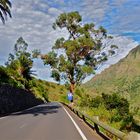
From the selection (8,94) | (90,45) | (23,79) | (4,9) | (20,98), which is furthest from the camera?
(23,79)

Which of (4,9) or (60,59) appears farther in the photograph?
(60,59)

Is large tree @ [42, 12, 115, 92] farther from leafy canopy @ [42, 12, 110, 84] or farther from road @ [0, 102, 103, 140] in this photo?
road @ [0, 102, 103, 140]

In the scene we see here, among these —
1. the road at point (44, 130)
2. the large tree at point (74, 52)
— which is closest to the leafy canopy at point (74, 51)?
the large tree at point (74, 52)

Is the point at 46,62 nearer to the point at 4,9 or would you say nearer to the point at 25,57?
the point at 4,9

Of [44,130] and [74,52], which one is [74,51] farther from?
[44,130]

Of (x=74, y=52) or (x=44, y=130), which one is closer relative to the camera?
(x=44, y=130)

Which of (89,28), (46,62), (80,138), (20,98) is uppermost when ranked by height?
(89,28)

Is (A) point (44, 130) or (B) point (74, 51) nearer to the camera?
(A) point (44, 130)

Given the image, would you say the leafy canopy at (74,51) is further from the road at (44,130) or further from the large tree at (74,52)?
the road at (44,130)

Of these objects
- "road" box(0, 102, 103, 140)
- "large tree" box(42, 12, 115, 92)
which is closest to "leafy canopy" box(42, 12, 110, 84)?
"large tree" box(42, 12, 115, 92)

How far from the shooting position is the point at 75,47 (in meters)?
59.8

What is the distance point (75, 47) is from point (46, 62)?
5817 mm

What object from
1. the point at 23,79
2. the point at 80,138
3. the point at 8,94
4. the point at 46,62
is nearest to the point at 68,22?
the point at 46,62

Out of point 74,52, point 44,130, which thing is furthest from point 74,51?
point 44,130
